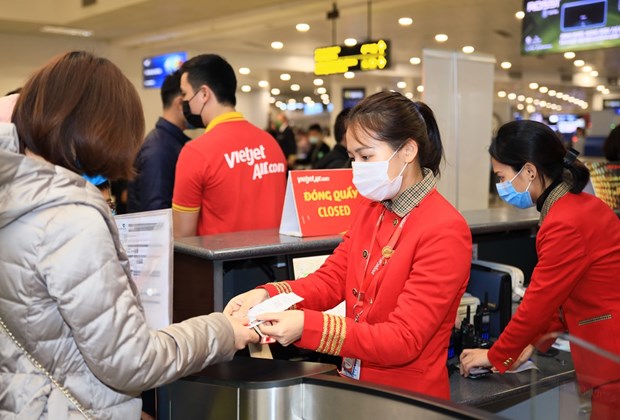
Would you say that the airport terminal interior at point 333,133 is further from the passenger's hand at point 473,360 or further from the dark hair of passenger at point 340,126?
the dark hair of passenger at point 340,126

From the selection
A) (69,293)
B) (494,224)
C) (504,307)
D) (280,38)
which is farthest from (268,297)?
(280,38)

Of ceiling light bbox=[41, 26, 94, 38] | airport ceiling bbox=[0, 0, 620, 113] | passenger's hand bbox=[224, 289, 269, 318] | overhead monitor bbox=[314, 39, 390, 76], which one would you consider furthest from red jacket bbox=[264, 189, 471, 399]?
ceiling light bbox=[41, 26, 94, 38]

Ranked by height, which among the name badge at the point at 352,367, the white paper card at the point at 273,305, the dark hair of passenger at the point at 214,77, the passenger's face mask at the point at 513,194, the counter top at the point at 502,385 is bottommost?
the counter top at the point at 502,385

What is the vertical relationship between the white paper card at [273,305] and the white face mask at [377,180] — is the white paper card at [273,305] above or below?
below

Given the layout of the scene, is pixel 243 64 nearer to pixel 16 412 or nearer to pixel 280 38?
pixel 280 38

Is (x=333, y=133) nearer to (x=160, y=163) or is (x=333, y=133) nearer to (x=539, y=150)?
(x=160, y=163)

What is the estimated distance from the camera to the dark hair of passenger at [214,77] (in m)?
3.39

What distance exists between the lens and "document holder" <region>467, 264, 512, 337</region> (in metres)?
2.90

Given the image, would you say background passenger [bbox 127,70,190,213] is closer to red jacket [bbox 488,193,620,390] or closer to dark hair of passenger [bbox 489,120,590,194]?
dark hair of passenger [bbox 489,120,590,194]

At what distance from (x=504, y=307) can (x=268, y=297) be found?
4.31 feet

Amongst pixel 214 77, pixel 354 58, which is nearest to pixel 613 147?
pixel 214 77

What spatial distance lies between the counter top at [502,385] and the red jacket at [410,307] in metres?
0.48

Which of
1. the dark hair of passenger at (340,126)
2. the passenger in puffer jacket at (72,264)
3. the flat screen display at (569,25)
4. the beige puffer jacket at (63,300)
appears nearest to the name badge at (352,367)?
the passenger in puffer jacket at (72,264)

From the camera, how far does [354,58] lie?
904 cm
